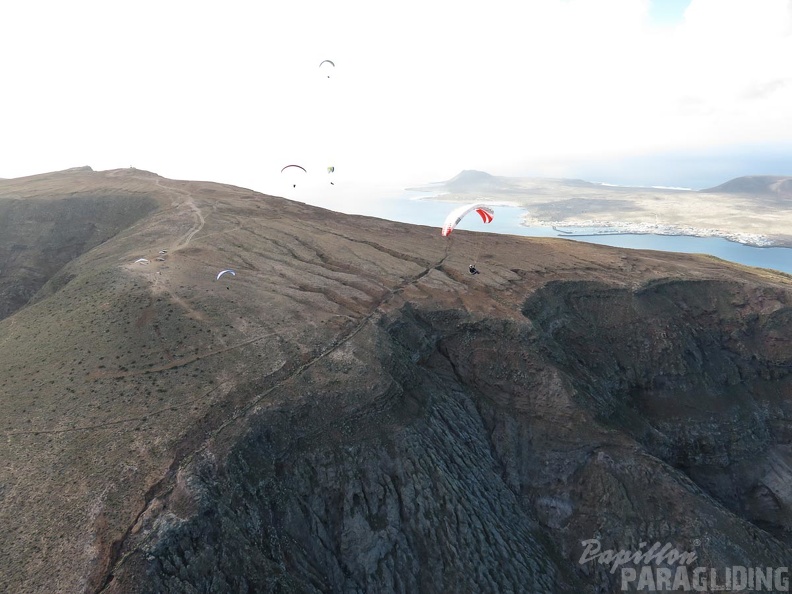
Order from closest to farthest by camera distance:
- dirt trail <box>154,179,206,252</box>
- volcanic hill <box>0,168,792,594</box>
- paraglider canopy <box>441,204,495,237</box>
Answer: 1. volcanic hill <box>0,168,792,594</box>
2. paraglider canopy <box>441,204,495,237</box>
3. dirt trail <box>154,179,206,252</box>

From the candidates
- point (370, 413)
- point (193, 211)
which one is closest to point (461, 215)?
point (370, 413)

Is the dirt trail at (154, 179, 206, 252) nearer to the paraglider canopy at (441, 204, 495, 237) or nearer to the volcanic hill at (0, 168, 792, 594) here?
the volcanic hill at (0, 168, 792, 594)

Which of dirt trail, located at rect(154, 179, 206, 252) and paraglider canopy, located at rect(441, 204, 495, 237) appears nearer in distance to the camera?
paraglider canopy, located at rect(441, 204, 495, 237)

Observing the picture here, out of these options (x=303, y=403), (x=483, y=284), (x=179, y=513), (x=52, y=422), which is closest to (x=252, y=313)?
(x=303, y=403)

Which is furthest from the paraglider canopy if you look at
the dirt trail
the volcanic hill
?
the dirt trail

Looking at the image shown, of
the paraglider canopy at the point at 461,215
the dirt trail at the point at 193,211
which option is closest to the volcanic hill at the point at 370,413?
the dirt trail at the point at 193,211

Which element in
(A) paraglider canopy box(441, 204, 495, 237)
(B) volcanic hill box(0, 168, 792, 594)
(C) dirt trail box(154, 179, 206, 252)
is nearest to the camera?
(B) volcanic hill box(0, 168, 792, 594)

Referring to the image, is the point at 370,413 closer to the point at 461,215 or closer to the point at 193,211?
the point at 461,215

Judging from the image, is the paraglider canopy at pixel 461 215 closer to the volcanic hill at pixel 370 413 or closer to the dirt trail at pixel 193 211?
the volcanic hill at pixel 370 413

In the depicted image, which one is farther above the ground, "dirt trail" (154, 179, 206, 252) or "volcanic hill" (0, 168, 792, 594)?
"dirt trail" (154, 179, 206, 252)
